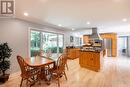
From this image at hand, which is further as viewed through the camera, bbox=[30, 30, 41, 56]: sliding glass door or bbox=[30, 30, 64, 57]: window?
bbox=[30, 30, 64, 57]: window

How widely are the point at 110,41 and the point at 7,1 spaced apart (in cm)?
1010

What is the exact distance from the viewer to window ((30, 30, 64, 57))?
19.8 ft

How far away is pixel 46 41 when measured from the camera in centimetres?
711

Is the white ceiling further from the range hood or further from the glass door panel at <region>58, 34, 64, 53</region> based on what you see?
the glass door panel at <region>58, 34, 64, 53</region>

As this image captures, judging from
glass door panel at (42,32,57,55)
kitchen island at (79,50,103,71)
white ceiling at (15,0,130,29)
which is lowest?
kitchen island at (79,50,103,71)

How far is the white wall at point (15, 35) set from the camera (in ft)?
14.4

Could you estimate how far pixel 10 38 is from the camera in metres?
4.60

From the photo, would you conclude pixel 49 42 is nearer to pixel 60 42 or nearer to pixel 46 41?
pixel 46 41

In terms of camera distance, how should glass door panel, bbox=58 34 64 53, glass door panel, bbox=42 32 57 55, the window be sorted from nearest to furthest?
the window
glass door panel, bbox=42 32 57 55
glass door panel, bbox=58 34 64 53

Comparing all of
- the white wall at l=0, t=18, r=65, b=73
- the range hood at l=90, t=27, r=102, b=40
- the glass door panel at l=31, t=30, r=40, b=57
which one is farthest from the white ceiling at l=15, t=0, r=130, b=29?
the range hood at l=90, t=27, r=102, b=40

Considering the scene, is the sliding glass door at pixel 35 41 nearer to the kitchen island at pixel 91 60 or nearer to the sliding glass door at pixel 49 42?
the sliding glass door at pixel 49 42

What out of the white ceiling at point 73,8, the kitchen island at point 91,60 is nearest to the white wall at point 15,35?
the white ceiling at point 73,8

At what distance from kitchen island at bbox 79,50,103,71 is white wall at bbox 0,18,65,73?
294 cm

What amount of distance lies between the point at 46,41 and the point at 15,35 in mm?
2510
